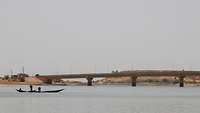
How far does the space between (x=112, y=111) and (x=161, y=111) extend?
6359mm

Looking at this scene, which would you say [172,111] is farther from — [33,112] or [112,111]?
[33,112]

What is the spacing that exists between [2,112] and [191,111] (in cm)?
2475

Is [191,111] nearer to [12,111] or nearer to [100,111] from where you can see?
[100,111]

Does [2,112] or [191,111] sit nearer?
[2,112]

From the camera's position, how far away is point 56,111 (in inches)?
2908

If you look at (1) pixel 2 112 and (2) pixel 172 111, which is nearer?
(1) pixel 2 112

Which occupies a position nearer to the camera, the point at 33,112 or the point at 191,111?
the point at 33,112

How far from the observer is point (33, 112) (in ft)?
238

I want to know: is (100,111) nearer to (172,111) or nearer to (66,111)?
(66,111)

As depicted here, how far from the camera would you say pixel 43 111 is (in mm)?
73062

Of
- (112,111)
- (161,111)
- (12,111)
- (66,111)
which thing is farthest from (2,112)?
(161,111)

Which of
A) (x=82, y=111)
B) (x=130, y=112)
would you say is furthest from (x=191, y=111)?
(x=82, y=111)

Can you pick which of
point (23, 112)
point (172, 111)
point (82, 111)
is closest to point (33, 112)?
point (23, 112)

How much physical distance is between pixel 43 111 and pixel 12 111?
12.4 ft
